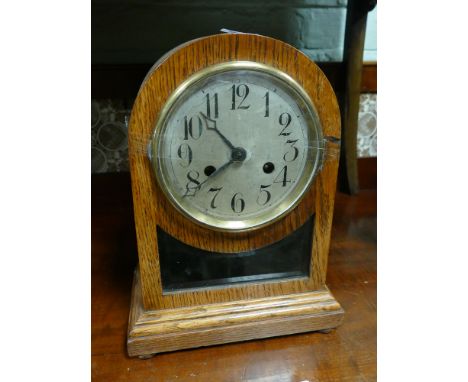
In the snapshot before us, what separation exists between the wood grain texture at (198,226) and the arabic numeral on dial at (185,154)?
0.15ft

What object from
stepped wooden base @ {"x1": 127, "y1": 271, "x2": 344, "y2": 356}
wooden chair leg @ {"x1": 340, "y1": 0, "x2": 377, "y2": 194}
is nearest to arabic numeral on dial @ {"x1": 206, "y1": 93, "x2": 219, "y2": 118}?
stepped wooden base @ {"x1": 127, "y1": 271, "x2": 344, "y2": 356}

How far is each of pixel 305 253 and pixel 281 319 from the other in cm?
12

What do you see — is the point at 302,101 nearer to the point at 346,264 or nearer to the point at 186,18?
the point at 346,264

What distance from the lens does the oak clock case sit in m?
0.55

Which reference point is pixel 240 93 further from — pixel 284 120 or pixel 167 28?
pixel 167 28

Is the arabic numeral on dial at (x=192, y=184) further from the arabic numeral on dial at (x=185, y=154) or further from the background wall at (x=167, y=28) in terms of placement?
the background wall at (x=167, y=28)

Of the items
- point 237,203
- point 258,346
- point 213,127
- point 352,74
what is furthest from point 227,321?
point 352,74

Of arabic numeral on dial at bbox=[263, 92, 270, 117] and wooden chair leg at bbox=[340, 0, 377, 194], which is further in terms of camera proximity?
wooden chair leg at bbox=[340, 0, 377, 194]

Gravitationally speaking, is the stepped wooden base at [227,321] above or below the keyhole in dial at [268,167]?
below

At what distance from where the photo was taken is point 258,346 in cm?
67

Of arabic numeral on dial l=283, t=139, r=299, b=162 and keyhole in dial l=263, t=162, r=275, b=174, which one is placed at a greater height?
arabic numeral on dial l=283, t=139, r=299, b=162

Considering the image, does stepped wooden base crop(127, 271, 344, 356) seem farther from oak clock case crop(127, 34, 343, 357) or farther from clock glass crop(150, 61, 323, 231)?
clock glass crop(150, 61, 323, 231)

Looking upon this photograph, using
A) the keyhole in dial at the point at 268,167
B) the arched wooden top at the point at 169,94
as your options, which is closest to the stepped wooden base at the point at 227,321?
the arched wooden top at the point at 169,94

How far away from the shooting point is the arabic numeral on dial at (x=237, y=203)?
0.62 m
